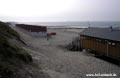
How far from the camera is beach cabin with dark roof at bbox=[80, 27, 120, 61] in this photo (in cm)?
1198

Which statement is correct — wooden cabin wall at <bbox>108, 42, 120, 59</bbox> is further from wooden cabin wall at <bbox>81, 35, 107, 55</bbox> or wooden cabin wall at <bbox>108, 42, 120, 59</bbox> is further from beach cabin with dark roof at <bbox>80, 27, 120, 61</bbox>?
wooden cabin wall at <bbox>81, 35, 107, 55</bbox>

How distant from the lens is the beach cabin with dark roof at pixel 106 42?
12.0 m

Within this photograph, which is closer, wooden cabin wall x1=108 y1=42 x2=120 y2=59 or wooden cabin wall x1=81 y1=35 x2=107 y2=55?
wooden cabin wall x1=108 y1=42 x2=120 y2=59

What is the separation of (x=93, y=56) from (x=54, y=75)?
8.19 metres

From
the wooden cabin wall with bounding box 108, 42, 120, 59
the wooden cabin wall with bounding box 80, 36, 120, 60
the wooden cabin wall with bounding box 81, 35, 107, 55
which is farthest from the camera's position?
the wooden cabin wall with bounding box 81, 35, 107, 55

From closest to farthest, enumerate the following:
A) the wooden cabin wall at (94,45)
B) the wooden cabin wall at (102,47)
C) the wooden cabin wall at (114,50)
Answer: the wooden cabin wall at (114,50), the wooden cabin wall at (102,47), the wooden cabin wall at (94,45)

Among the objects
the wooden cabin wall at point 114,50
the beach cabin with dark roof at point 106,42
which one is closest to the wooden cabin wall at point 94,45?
the beach cabin with dark roof at point 106,42

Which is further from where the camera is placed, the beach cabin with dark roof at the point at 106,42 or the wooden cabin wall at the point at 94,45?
the wooden cabin wall at the point at 94,45

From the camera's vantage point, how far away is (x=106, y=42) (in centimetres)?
1320

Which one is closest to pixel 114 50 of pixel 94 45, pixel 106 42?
pixel 106 42

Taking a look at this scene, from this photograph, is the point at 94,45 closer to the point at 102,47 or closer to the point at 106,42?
the point at 102,47

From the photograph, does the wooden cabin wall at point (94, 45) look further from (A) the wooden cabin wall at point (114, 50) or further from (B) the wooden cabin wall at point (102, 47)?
(A) the wooden cabin wall at point (114, 50)


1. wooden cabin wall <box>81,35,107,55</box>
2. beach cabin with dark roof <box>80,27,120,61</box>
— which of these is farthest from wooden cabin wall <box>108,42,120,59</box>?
wooden cabin wall <box>81,35,107,55</box>

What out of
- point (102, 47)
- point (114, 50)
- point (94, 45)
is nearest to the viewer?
point (114, 50)
